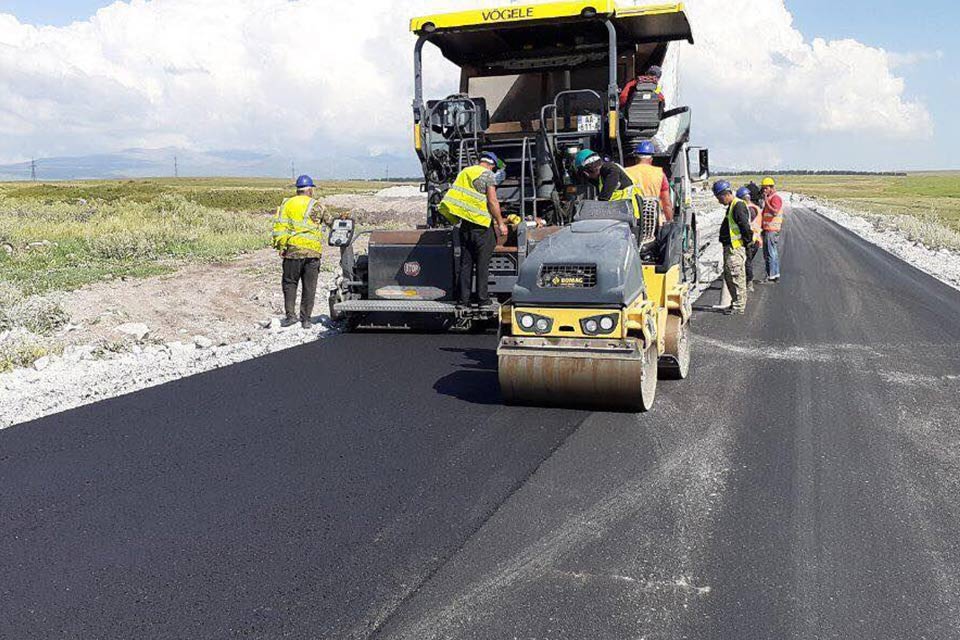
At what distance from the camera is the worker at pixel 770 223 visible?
13.3 m

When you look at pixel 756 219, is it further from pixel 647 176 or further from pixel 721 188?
pixel 647 176

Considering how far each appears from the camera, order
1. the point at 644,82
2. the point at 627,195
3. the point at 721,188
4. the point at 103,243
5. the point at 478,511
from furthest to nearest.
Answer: the point at 103,243 → the point at 721,188 → the point at 644,82 → the point at 627,195 → the point at 478,511

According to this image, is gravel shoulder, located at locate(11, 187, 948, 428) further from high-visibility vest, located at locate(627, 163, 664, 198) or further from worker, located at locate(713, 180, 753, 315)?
high-visibility vest, located at locate(627, 163, 664, 198)

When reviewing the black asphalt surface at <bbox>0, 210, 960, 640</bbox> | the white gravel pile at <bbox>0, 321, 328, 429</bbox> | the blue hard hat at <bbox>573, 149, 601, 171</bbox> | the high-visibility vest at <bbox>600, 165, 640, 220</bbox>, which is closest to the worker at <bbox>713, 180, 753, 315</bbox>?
the black asphalt surface at <bbox>0, 210, 960, 640</bbox>

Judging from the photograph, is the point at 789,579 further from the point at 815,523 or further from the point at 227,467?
the point at 227,467

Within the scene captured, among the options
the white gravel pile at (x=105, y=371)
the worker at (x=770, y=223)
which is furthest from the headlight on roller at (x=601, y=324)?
the worker at (x=770, y=223)

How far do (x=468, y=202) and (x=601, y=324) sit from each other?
2812mm

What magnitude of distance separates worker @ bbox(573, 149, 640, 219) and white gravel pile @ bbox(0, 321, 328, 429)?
329 cm

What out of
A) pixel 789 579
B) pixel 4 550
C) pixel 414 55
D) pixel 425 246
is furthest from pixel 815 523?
pixel 414 55

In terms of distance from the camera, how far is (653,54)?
939 cm

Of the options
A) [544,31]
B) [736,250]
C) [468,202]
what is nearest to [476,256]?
[468,202]

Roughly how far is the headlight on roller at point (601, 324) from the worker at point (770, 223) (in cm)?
899

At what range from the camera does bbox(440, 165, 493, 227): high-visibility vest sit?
7668mm

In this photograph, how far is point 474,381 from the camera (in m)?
6.41
